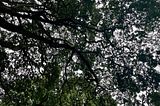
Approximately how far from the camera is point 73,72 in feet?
34.8

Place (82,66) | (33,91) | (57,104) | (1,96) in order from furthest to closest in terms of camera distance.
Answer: (82,66)
(57,104)
(33,91)
(1,96)

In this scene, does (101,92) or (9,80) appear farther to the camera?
(101,92)

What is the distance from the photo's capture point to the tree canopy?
29.3ft

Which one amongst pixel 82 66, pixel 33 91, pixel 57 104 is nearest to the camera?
pixel 33 91

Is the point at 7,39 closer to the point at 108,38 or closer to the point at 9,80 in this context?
the point at 9,80

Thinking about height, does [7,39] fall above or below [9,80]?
above

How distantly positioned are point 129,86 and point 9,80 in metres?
9.54

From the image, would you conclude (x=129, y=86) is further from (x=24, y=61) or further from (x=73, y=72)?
(x=24, y=61)

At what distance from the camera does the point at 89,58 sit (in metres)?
10.7

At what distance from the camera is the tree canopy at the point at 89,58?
8.92 metres

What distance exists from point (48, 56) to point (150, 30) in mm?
9172

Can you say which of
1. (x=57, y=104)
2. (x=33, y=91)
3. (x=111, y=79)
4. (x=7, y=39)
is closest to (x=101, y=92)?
(x=111, y=79)

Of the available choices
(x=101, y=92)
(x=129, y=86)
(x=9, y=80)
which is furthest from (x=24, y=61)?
(x=129, y=86)

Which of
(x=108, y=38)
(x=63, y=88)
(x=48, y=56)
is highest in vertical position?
(x=108, y=38)
